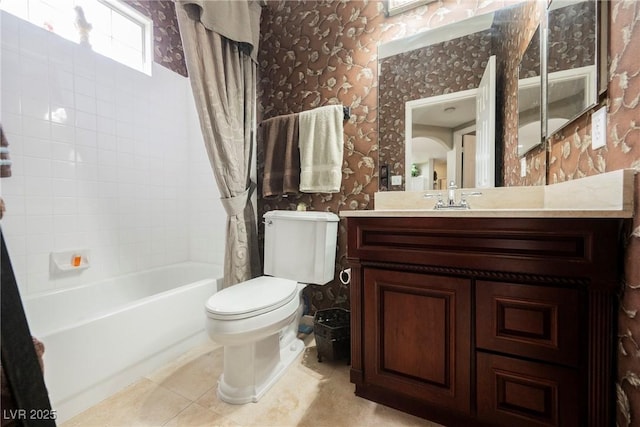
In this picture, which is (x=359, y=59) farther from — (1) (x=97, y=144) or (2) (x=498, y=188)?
(1) (x=97, y=144)

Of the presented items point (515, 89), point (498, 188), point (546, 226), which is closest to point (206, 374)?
point (546, 226)

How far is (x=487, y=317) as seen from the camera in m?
0.86

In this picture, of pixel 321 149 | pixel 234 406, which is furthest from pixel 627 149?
pixel 234 406

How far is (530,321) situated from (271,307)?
0.96 meters

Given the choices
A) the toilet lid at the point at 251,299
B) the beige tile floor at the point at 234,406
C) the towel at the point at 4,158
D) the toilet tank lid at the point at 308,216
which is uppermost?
the towel at the point at 4,158

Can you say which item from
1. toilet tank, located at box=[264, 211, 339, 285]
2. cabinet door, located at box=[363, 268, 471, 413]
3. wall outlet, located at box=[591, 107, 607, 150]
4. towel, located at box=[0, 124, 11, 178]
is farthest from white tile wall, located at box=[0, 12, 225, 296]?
wall outlet, located at box=[591, 107, 607, 150]

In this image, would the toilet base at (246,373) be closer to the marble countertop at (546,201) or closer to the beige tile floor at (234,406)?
the beige tile floor at (234,406)

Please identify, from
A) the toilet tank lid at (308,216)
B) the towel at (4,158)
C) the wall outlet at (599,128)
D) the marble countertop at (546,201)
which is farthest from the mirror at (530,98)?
the towel at (4,158)

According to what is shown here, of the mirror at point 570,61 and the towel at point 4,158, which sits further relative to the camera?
the mirror at point 570,61

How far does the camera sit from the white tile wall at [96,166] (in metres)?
1.42

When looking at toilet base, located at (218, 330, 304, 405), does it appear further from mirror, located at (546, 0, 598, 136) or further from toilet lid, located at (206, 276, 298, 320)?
mirror, located at (546, 0, 598, 136)

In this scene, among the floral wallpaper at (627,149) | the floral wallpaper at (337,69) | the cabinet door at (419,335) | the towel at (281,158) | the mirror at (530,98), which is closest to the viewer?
the floral wallpaper at (627,149)

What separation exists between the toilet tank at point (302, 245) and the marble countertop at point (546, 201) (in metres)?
0.43

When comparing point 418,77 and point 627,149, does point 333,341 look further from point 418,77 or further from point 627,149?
point 418,77
